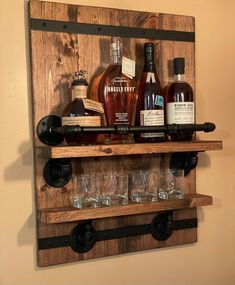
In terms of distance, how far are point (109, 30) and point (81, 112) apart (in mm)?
256

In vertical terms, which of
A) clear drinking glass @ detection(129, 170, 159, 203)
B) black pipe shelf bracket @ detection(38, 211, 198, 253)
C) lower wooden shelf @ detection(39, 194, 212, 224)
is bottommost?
black pipe shelf bracket @ detection(38, 211, 198, 253)

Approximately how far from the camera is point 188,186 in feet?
3.68

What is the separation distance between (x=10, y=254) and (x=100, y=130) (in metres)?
0.37

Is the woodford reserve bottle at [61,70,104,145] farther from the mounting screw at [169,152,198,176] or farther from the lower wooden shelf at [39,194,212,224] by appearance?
the mounting screw at [169,152,198,176]

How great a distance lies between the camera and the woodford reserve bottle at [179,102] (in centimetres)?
98

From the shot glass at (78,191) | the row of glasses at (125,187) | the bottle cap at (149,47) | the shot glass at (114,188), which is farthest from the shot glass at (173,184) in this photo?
the bottle cap at (149,47)

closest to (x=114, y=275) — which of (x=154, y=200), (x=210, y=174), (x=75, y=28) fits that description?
(x=154, y=200)

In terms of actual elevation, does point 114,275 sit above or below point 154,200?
below

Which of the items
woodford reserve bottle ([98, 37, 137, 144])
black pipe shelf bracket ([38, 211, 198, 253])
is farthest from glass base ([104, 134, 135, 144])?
black pipe shelf bracket ([38, 211, 198, 253])

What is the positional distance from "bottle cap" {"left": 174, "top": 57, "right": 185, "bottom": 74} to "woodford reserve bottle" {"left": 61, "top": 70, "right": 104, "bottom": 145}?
24cm

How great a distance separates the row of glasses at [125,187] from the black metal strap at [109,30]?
354 mm

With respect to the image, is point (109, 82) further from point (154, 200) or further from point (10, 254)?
point (10, 254)

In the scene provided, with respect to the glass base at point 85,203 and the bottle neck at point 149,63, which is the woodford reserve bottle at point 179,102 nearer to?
the bottle neck at point 149,63

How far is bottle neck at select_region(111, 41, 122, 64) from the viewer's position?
3.26 feet
